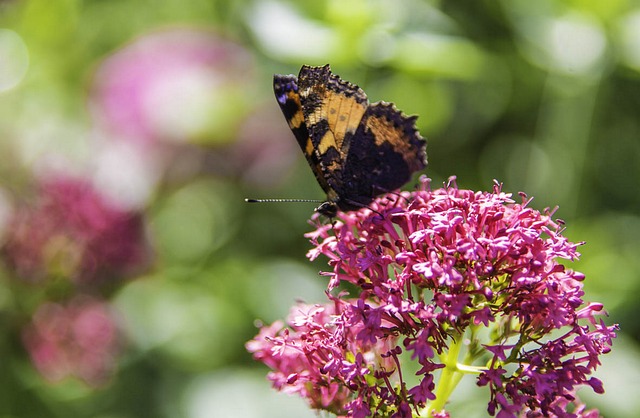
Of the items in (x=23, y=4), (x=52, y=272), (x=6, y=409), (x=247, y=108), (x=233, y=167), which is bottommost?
(x=6, y=409)

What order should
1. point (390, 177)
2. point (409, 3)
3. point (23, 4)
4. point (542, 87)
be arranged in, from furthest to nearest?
point (23, 4), point (542, 87), point (409, 3), point (390, 177)

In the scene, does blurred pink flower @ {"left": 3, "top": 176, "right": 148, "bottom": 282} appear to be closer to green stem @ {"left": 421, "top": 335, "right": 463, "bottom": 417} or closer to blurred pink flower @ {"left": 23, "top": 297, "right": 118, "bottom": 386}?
blurred pink flower @ {"left": 23, "top": 297, "right": 118, "bottom": 386}

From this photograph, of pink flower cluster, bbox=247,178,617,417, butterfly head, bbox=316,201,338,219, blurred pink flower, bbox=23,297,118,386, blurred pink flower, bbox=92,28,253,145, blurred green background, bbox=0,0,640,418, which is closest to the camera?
pink flower cluster, bbox=247,178,617,417

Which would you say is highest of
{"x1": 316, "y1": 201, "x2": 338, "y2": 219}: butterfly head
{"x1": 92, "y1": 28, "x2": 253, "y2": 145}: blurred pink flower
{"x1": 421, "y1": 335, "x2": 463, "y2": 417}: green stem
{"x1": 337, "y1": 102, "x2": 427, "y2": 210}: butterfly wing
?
{"x1": 92, "y1": 28, "x2": 253, "y2": 145}: blurred pink flower

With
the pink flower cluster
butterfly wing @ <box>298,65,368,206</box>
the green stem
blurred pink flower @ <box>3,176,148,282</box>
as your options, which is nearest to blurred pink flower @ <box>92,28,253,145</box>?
blurred pink flower @ <box>3,176,148,282</box>

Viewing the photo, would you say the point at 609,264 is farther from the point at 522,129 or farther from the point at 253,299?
the point at 253,299

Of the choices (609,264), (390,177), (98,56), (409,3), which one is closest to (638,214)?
(609,264)

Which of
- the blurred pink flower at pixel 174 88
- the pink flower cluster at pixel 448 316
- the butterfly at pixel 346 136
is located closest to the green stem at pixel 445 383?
the pink flower cluster at pixel 448 316
